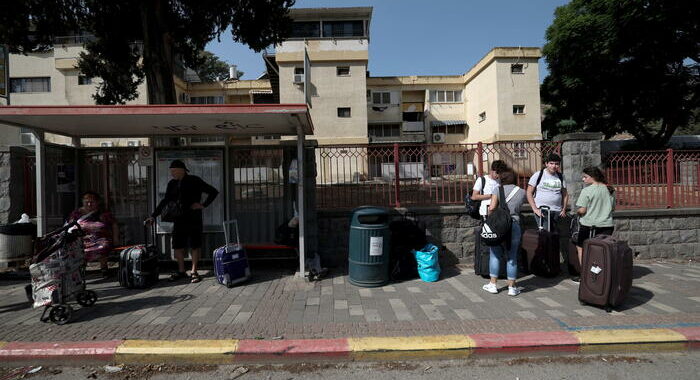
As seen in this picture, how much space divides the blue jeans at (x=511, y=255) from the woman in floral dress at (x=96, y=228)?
555 cm

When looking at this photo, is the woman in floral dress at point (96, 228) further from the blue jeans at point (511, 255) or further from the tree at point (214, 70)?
the tree at point (214, 70)

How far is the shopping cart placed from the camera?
4.22 meters

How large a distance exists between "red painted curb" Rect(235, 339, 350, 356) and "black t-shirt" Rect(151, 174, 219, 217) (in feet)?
9.13

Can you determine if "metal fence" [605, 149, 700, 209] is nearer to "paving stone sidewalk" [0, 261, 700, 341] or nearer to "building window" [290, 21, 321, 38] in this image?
"paving stone sidewalk" [0, 261, 700, 341]

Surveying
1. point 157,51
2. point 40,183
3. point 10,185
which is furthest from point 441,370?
point 157,51

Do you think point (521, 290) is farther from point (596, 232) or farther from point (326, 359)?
point (326, 359)

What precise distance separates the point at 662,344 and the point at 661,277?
3.00 metres

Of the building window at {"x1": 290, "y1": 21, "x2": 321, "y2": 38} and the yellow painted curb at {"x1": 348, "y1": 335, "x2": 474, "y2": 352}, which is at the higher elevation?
the building window at {"x1": 290, "y1": 21, "x2": 321, "y2": 38}

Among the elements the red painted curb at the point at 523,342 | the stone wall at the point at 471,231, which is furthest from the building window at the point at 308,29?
the red painted curb at the point at 523,342

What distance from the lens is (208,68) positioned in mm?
49906

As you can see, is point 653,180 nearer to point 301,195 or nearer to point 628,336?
point 628,336

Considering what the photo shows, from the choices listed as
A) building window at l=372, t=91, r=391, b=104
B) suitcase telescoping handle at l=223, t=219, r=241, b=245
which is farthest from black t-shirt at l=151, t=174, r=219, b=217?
building window at l=372, t=91, r=391, b=104

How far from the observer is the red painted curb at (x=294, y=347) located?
3.63 meters

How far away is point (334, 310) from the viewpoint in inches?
185
